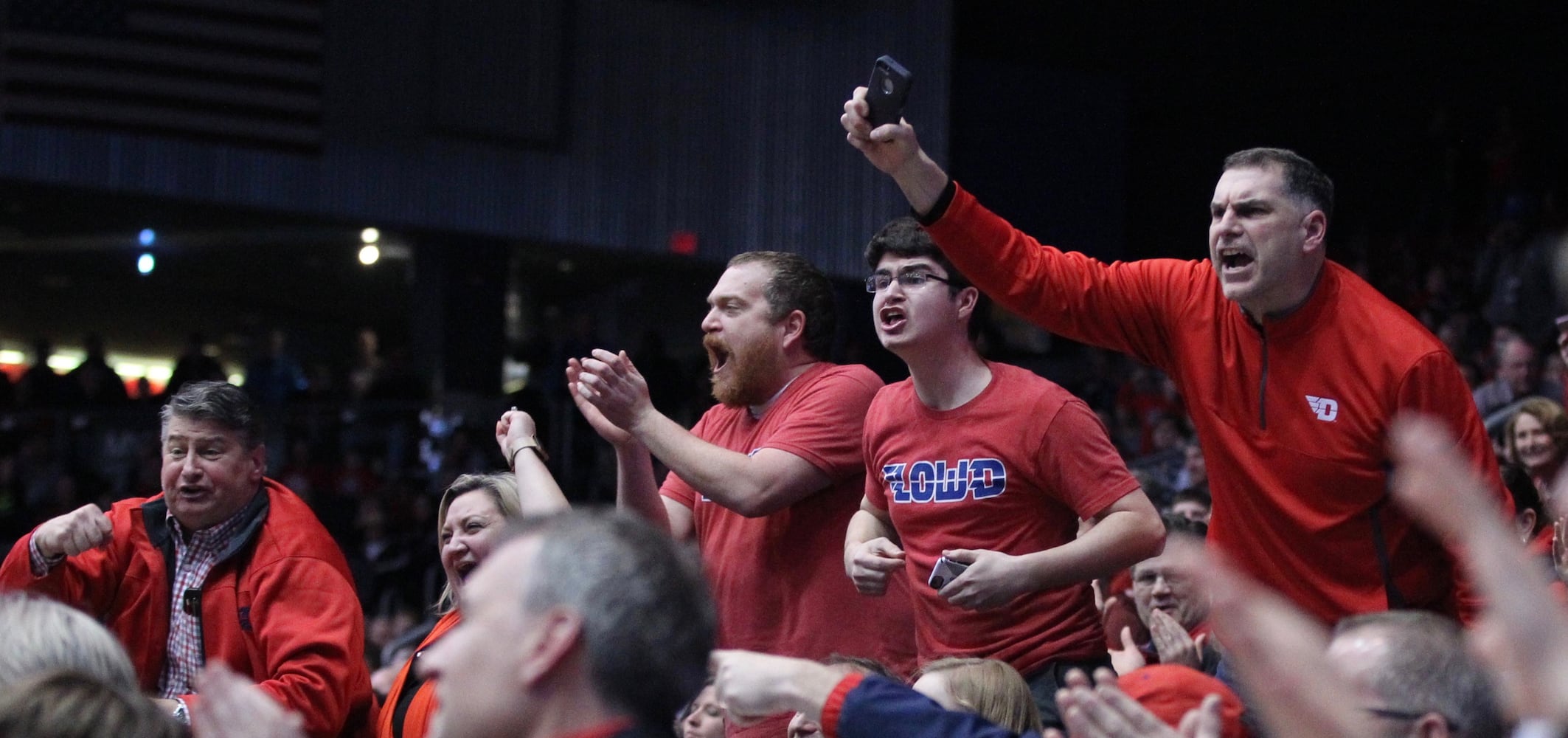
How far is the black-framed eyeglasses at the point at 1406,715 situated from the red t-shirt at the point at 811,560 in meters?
1.74

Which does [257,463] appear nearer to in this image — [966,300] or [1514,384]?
[966,300]

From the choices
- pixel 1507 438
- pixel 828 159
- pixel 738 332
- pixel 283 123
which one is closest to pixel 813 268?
pixel 738 332

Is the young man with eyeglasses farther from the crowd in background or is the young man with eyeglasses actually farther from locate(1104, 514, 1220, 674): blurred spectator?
the crowd in background

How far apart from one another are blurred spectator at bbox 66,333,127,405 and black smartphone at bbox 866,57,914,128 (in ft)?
34.8

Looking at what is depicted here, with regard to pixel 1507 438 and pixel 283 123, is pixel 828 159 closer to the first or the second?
pixel 283 123

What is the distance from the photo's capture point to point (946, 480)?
12.0 ft

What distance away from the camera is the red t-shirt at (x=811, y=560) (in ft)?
12.8

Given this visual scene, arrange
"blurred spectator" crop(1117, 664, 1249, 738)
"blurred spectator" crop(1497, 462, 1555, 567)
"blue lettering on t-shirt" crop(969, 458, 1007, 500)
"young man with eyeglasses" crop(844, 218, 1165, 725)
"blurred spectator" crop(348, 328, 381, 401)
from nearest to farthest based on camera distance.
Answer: "blurred spectator" crop(1117, 664, 1249, 738) → "young man with eyeglasses" crop(844, 218, 1165, 725) → "blue lettering on t-shirt" crop(969, 458, 1007, 500) → "blurred spectator" crop(1497, 462, 1555, 567) → "blurred spectator" crop(348, 328, 381, 401)

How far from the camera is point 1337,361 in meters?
3.31

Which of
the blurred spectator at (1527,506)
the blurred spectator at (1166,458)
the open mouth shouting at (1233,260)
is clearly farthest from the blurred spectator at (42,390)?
the open mouth shouting at (1233,260)

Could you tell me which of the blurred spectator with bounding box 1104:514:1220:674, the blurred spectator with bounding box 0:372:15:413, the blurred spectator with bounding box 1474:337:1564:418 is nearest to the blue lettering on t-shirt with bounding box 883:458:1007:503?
the blurred spectator with bounding box 1104:514:1220:674

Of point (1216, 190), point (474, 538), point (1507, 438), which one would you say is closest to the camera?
point (1216, 190)

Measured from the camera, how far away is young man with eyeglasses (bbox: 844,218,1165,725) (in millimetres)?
3498

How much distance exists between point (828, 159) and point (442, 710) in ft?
40.8
